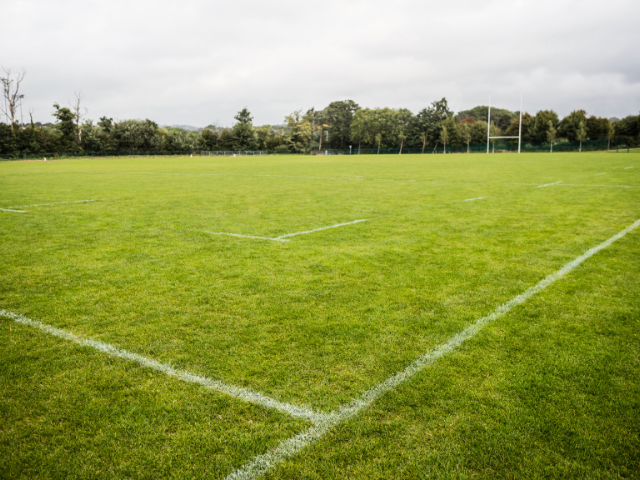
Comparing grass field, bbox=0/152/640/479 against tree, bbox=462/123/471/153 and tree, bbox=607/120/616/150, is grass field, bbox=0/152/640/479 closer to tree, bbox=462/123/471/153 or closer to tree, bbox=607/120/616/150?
tree, bbox=607/120/616/150

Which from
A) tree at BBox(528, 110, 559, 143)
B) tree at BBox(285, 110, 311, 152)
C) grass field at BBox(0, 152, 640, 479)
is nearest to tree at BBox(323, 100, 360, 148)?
tree at BBox(285, 110, 311, 152)

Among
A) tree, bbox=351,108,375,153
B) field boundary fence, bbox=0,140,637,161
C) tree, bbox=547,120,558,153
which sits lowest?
field boundary fence, bbox=0,140,637,161

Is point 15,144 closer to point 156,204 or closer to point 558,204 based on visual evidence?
point 156,204

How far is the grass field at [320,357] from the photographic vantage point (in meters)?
2.06

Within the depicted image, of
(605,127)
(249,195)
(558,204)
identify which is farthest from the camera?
(605,127)

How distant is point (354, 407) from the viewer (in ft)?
7.86

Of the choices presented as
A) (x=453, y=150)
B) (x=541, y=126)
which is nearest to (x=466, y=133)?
(x=453, y=150)

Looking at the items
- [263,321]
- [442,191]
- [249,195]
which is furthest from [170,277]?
[442,191]

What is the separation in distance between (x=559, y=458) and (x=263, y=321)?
223 centimetres

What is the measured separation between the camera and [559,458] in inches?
79.1

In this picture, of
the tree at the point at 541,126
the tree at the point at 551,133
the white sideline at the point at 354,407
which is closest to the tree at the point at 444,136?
the tree at the point at 541,126

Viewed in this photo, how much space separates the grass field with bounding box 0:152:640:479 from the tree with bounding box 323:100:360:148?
10544 centimetres

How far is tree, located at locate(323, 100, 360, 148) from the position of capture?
110m

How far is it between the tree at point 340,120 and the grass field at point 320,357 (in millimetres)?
105444
